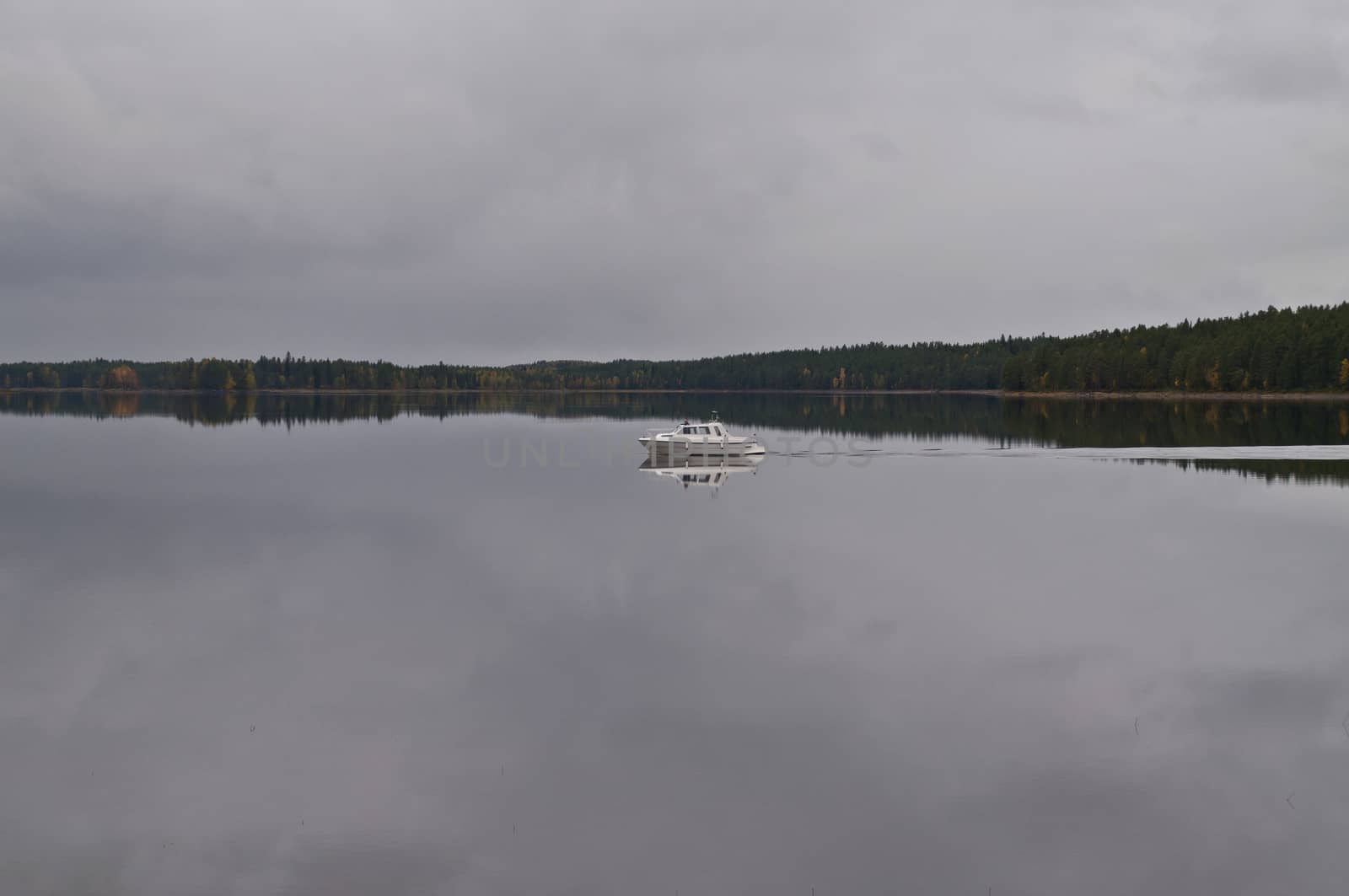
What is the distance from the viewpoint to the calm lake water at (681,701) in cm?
1602

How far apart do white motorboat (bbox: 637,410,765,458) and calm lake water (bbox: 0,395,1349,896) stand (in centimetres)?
3095

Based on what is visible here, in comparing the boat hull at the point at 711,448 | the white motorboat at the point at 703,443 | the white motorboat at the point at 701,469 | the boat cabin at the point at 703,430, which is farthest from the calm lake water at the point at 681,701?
the boat cabin at the point at 703,430

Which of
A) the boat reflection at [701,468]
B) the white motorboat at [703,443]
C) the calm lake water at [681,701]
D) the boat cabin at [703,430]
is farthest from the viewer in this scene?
the boat cabin at [703,430]

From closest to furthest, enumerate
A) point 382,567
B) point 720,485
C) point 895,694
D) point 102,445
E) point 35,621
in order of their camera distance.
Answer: point 895,694 → point 35,621 → point 382,567 → point 720,485 → point 102,445

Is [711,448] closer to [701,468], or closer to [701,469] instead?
[701,468]

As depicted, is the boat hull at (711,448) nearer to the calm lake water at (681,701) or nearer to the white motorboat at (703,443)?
the white motorboat at (703,443)

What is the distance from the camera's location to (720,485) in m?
69.1

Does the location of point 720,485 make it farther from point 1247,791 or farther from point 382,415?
point 382,415

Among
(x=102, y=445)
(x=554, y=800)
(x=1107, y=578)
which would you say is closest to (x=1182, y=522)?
(x=1107, y=578)

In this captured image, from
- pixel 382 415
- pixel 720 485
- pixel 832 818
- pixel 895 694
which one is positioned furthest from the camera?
pixel 382 415

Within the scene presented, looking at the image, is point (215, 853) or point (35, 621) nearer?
point (215, 853)

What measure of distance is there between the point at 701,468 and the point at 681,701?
6037cm

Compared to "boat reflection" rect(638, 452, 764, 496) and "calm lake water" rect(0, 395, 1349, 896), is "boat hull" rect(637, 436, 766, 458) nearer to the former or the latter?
"boat reflection" rect(638, 452, 764, 496)

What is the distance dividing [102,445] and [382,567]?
88.7 m
